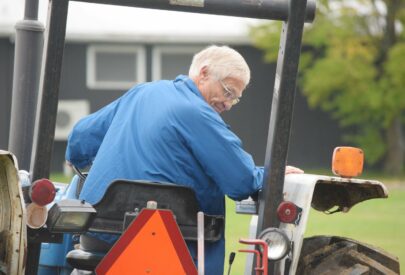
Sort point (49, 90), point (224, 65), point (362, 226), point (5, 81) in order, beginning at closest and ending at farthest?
point (49, 90), point (224, 65), point (362, 226), point (5, 81)

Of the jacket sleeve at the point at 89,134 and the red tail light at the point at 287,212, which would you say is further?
the jacket sleeve at the point at 89,134

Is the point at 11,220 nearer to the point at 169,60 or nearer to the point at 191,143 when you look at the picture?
the point at 191,143

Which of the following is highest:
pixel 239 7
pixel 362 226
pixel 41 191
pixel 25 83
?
pixel 239 7

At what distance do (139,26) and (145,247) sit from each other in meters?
25.6

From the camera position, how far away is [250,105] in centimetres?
2973

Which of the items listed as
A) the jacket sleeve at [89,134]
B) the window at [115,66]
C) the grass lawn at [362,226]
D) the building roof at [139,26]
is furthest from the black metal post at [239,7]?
the window at [115,66]

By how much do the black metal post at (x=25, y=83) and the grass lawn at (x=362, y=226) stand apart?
4664mm

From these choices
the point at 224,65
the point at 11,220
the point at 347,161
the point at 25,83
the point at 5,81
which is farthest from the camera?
the point at 5,81

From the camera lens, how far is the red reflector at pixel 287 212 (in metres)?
4.45

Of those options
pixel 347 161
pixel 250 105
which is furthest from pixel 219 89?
pixel 250 105

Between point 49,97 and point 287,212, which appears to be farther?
point 287,212

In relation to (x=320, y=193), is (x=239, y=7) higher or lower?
higher

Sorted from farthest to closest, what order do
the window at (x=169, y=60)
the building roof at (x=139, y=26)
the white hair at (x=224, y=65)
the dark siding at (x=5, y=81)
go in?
the window at (x=169, y=60), the building roof at (x=139, y=26), the dark siding at (x=5, y=81), the white hair at (x=224, y=65)

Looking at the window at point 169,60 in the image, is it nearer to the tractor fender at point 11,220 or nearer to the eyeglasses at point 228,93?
the eyeglasses at point 228,93
